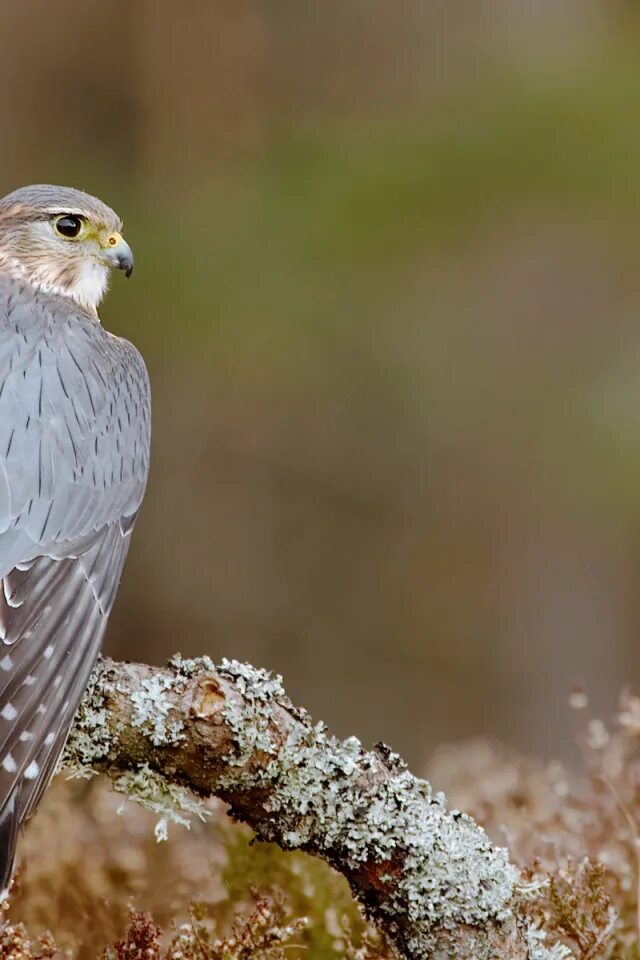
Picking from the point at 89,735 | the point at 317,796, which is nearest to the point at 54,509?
the point at 89,735

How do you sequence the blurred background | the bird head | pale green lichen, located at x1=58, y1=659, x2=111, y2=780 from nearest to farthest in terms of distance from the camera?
pale green lichen, located at x1=58, y1=659, x2=111, y2=780, the bird head, the blurred background

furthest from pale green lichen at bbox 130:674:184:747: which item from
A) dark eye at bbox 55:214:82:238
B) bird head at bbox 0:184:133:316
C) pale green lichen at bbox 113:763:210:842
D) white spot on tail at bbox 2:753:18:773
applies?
dark eye at bbox 55:214:82:238

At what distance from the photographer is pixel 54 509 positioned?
2676mm

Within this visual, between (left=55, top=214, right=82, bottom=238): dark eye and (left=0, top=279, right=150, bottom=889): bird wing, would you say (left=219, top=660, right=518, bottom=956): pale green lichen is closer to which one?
(left=0, top=279, right=150, bottom=889): bird wing

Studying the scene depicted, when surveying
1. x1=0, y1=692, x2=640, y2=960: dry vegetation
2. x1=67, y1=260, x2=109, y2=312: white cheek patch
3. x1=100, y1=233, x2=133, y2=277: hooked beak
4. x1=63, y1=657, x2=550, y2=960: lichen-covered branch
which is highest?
x1=100, y1=233, x2=133, y2=277: hooked beak

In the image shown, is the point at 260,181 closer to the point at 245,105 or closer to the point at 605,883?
the point at 245,105

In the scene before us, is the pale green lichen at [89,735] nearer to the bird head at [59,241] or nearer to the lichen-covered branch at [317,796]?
the lichen-covered branch at [317,796]

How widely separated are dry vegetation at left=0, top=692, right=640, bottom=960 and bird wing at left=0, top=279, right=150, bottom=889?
9.9 inches

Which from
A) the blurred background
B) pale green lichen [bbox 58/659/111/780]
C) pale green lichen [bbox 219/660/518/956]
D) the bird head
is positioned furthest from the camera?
the blurred background

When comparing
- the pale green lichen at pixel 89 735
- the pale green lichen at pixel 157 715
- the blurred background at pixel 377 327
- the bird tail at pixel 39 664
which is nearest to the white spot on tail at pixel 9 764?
the bird tail at pixel 39 664

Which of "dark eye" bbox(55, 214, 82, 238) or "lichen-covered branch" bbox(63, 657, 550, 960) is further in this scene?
"dark eye" bbox(55, 214, 82, 238)

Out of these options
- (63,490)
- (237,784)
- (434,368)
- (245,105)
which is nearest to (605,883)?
(237,784)

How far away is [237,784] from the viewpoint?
2.25m

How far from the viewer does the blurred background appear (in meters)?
7.57
